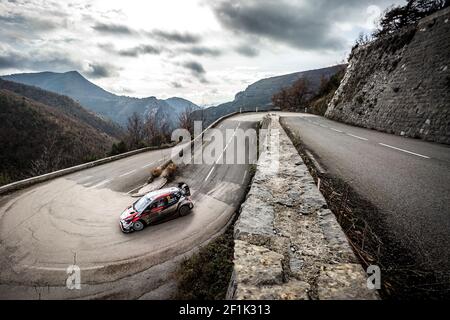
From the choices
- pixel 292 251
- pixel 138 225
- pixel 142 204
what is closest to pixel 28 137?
pixel 142 204

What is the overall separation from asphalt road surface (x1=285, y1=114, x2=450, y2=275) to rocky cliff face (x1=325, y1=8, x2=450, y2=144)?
2.62 m

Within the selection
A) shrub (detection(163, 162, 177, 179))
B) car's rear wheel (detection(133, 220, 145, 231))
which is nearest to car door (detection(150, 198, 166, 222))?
car's rear wheel (detection(133, 220, 145, 231))

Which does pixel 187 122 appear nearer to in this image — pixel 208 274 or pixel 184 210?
pixel 184 210

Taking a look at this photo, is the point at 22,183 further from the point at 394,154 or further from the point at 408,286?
the point at 394,154

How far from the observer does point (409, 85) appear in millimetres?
15273

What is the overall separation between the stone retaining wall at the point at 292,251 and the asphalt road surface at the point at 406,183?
1.42 metres

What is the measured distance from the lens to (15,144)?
218 feet

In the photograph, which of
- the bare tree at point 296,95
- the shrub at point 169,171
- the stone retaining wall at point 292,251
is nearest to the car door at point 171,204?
the stone retaining wall at point 292,251

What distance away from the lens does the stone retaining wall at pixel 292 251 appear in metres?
3.18

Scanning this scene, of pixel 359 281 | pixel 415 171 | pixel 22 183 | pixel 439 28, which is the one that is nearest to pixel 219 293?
pixel 359 281

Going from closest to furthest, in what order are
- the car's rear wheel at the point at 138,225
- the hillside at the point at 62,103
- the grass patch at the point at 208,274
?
the grass patch at the point at 208,274 → the car's rear wheel at the point at 138,225 → the hillside at the point at 62,103

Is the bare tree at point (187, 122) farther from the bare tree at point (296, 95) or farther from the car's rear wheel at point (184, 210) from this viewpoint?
the car's rear wheel at point (184, 210)

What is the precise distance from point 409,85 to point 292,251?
57.9 feet

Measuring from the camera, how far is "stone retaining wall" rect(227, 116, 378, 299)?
318cm
